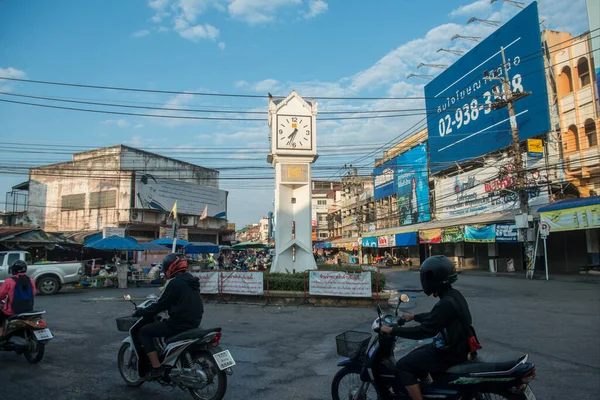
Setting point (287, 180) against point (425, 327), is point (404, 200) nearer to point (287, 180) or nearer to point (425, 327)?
point (287, 180)

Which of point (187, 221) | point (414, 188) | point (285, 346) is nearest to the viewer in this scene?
point (285, 346)

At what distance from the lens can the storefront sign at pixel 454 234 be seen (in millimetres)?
27889

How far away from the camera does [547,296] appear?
14812 millimetres

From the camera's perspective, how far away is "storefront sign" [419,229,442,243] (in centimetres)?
3087

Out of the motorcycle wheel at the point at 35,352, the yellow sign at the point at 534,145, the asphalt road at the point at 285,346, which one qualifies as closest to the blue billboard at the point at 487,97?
the yellow sign at the point at 534,145

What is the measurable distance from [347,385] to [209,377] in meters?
1.51

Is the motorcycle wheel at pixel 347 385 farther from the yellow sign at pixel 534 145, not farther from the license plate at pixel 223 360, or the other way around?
the yellow sign at pixel 534 145

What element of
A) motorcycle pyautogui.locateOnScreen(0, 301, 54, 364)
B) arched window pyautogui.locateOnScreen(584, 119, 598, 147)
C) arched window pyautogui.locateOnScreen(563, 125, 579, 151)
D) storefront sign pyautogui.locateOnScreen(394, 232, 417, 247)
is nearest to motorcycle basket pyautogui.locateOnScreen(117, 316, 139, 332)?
motorcycle pyautogui.locateOnScreen(0, 301, 54, 364)

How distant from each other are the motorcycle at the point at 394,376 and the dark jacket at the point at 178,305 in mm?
1799

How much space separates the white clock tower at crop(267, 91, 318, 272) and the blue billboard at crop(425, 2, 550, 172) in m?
12.5

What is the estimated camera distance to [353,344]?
396cm

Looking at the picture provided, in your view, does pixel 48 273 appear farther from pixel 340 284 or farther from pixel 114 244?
pixel 340 284

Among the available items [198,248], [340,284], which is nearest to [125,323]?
[340,284]

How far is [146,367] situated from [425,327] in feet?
11.2
